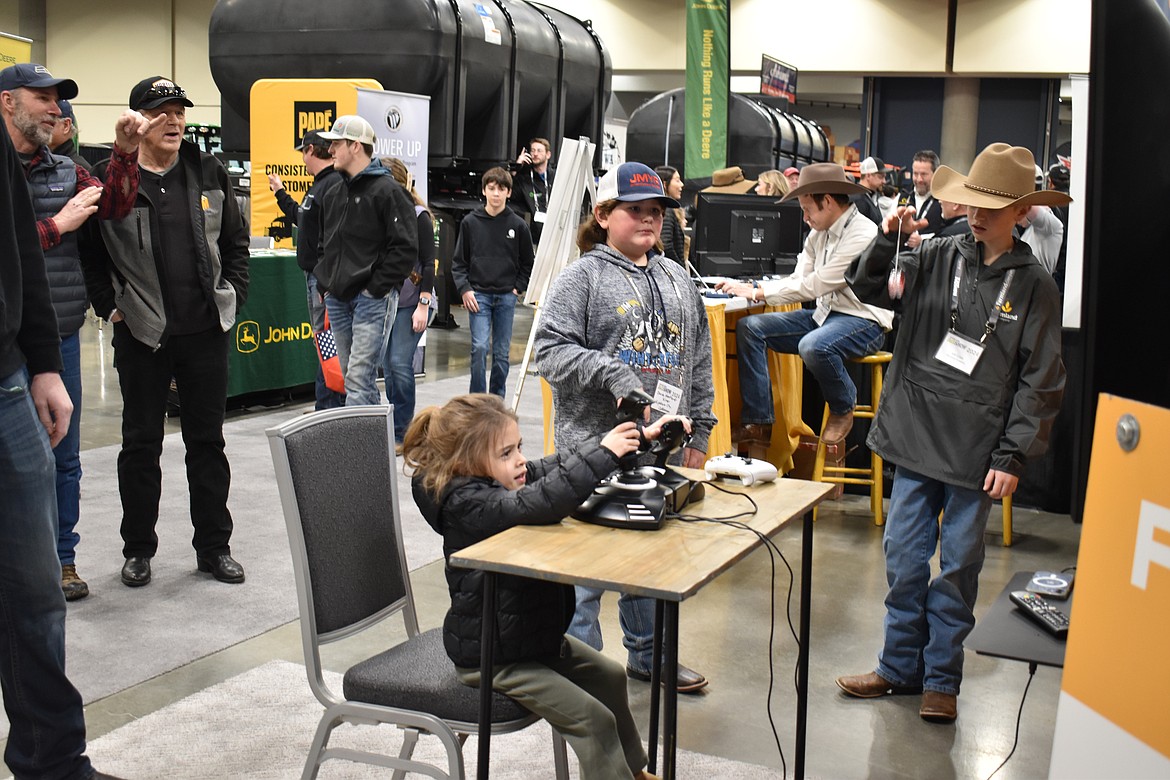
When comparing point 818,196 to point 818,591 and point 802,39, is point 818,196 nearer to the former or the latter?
point 818,591

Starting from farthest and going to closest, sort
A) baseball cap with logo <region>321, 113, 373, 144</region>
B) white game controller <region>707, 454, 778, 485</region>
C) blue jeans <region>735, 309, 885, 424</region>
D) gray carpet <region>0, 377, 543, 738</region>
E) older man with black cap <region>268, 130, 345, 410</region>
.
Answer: older man with black cap <region>268, 130, 345, 410</region> → baseball cap with logo <region>321, 113, 373, 144</region> → blue jeans <region>735, 309, 885, 424</region> → gray carpet <region>0, 377, 543, 738</region> → white game controller <region>707, 454, 778, 485</region>

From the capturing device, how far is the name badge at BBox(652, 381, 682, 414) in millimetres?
3195

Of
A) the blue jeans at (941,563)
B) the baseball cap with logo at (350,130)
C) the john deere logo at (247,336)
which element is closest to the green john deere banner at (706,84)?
the john deere logo at (247,336)

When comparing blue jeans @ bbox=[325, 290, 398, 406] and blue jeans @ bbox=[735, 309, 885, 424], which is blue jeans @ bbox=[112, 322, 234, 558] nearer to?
blue jeans @ bbox=[325, 290, 398, 406]

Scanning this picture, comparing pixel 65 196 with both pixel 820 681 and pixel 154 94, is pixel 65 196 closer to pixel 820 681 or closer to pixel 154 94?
pixel 154 94

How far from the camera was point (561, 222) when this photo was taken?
7.35 meters

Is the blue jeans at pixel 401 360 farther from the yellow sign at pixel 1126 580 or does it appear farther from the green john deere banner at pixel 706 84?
the yellow sign at pixel 1126 580

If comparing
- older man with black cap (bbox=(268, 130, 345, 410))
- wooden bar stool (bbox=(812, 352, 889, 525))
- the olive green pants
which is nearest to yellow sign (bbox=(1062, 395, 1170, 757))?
the olive green pants

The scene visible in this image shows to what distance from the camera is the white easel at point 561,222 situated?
24.1 ft

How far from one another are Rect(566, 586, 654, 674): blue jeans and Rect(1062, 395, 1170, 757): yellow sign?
2145mm

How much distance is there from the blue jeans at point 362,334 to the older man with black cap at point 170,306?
1627mm

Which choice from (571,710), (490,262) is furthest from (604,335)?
(490,262)

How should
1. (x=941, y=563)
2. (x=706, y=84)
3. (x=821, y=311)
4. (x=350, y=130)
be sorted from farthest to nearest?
(x=706, y=84)
(x=350, y=130)
(x=821, y=311)
(x=941, y=563)

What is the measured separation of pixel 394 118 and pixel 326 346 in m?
2.76
